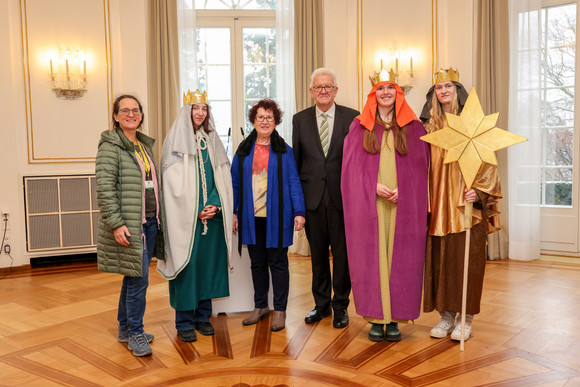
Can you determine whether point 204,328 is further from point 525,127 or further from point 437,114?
point 525,127

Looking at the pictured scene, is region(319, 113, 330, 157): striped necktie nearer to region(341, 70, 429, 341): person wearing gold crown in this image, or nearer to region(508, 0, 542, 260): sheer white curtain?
region(341, 70, 429, 341): person wearing gold crown

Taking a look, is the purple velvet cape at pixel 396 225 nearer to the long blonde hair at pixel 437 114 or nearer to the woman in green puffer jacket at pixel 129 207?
the long blonde hair at pixel 437 114

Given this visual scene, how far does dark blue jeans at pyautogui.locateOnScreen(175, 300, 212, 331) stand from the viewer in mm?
3123

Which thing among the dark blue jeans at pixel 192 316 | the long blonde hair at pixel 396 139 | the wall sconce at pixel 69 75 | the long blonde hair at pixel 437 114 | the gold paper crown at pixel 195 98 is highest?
the wall sconce at pixel 69 75


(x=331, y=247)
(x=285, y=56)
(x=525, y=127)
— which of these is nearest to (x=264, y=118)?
(x=331, y=247)

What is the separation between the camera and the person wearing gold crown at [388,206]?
2873 millimetres

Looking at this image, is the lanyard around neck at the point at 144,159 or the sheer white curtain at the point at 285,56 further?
the sheer white curtain at the point at 285,56

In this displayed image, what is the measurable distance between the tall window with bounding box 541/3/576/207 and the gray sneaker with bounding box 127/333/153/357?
14.7 ft

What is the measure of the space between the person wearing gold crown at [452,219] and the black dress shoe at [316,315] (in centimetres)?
72

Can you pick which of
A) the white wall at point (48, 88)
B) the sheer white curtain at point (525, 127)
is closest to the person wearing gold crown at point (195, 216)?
the white wall at point (48, 88)

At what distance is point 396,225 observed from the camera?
9.47 feet

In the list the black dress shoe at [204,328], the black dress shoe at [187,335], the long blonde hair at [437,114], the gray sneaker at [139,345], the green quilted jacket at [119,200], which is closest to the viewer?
the green quilted jacket at [119,200]

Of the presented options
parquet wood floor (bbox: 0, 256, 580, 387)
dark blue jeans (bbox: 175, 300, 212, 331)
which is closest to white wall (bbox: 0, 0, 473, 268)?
parquet wood floor (bbox: 0, 256, 580, 387)

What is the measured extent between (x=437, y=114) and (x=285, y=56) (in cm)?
300
